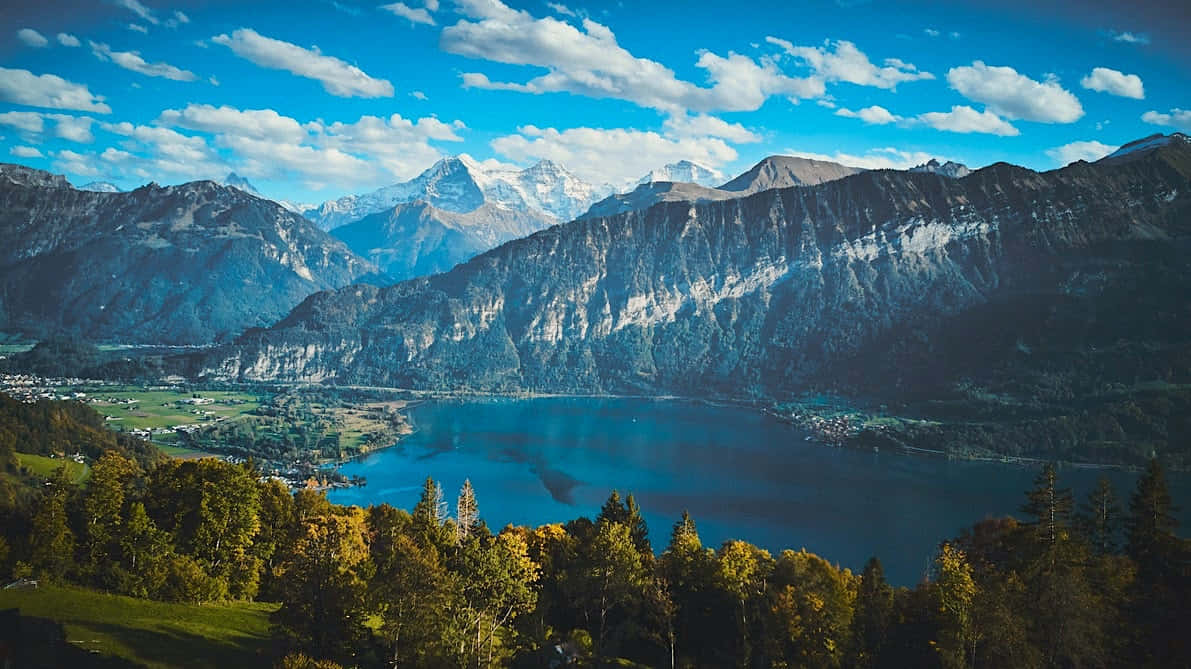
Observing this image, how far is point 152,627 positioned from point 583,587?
2058 centimetres

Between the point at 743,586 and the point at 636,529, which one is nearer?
A: the point at 743,586

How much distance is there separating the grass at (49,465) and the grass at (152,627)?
62914mm

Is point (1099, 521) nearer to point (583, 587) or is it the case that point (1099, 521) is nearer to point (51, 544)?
point (583, 587)

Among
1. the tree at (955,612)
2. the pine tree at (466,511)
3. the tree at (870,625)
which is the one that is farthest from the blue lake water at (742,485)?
the tree at (955,612)

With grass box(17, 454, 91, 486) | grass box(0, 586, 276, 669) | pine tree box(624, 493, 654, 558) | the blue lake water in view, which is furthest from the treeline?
grass box(17, 454, 91, 486)

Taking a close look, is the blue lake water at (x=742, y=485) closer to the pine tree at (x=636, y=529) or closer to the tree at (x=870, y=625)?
the pine tree at (x=636, y=529)

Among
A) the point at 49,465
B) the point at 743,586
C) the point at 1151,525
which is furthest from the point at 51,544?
the point at 49,465

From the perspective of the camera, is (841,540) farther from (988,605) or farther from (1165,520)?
(988,605)

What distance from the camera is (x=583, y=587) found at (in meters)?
43.7

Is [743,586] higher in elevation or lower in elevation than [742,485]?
higher

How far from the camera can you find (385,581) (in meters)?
29.5

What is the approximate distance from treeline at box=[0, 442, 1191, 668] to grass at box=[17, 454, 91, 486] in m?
53.5

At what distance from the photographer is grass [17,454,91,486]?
91.7 metres

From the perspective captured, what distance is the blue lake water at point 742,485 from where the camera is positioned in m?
106
